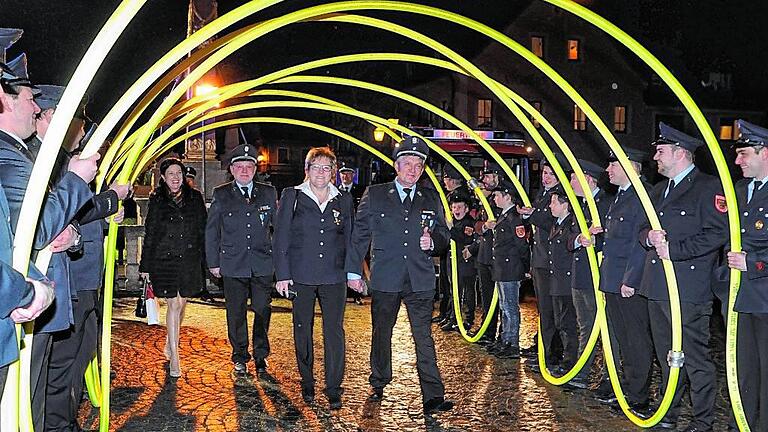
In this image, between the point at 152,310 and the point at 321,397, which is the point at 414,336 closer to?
the point at 321,397

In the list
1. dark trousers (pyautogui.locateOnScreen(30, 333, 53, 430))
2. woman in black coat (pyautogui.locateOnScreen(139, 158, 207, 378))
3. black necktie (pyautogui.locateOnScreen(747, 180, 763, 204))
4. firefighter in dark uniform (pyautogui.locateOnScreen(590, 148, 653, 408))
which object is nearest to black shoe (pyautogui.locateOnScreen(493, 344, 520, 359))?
firefighter in dark uniform (pyautogui.locateOnScreen(590, 148, 653, 408))

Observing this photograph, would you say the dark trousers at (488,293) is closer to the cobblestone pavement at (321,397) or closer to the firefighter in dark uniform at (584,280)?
the cobblestone pavement at (321,397)

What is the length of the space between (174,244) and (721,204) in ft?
17.3

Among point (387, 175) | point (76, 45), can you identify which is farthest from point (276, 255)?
point (76, 45)

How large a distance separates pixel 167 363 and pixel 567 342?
167 inches

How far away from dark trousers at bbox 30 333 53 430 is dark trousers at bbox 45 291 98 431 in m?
0.81

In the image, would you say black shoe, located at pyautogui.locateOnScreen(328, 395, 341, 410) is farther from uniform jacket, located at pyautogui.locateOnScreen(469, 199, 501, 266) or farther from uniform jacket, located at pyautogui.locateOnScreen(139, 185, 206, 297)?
uniform jacket, located at pyautogui.locateOnScreen(469, 199, 501, 266)

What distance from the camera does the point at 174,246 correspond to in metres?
8.62

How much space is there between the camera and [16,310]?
3564mm

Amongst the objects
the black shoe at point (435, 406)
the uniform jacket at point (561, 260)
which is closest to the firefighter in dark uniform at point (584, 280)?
the uniform jacket at point (561, 260)

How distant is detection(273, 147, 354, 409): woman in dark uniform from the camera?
296 inches

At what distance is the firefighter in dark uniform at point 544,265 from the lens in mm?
8727

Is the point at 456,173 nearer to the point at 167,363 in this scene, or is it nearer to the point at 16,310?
the point at 167,363

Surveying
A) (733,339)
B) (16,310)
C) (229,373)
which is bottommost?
(229,373)
